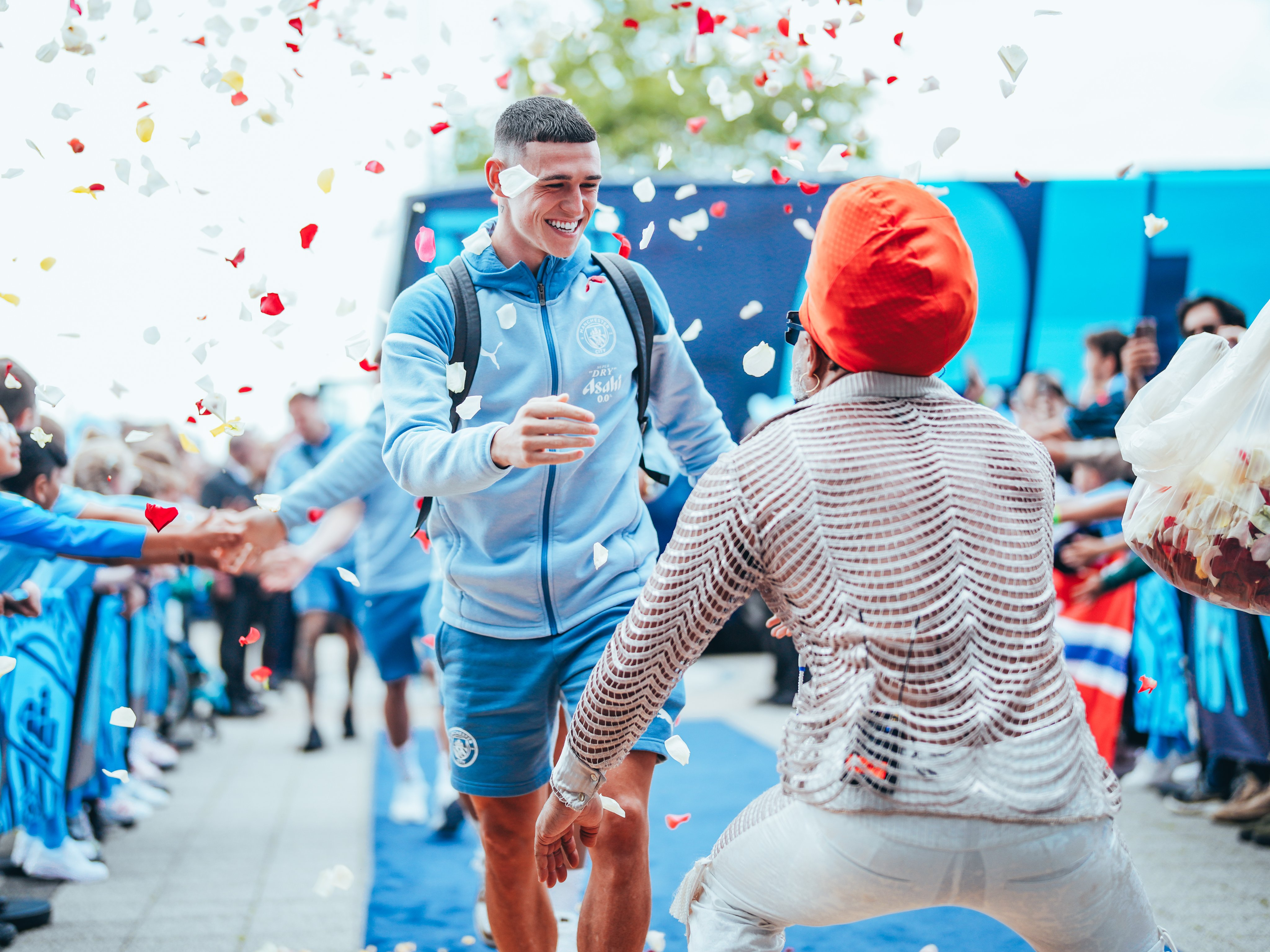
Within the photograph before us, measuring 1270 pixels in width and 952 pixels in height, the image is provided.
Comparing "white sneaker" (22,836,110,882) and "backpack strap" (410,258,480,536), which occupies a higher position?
"backpack strap" (410,258,480,536)

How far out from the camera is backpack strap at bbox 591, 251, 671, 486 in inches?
107

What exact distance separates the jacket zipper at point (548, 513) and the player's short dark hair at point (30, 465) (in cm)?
230

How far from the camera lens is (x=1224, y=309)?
496cm

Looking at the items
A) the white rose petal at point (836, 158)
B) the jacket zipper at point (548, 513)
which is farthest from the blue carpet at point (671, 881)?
the white rose petal at point (836, 158)

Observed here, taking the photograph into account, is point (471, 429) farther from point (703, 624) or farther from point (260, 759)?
point (260, 759)

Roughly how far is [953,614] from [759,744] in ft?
17.6

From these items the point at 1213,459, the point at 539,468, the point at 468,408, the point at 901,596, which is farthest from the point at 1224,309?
the point at 901,596

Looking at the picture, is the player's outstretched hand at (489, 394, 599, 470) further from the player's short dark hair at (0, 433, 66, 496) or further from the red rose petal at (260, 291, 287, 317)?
the player's short dark hair at (0, 433, 66, 496)

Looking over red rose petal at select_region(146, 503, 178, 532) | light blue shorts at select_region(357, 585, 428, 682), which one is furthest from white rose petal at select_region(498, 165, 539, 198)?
light blue shorts at select_region(357, 585, 428, 682)

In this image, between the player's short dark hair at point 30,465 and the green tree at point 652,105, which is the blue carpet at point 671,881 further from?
the green tree at point 652,105

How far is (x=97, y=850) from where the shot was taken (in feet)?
15.6

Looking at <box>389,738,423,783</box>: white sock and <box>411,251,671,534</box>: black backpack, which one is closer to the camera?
<box>411,251,671,534</box>: black backpack

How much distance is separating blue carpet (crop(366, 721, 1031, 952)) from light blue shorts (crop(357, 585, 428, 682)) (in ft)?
2.46

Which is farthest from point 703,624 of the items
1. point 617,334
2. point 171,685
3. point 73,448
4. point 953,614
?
point 73,448
